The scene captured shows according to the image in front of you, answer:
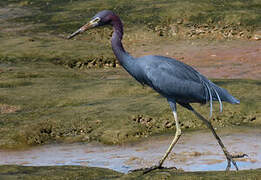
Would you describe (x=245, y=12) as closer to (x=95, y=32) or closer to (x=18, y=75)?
(x=95, y=32)

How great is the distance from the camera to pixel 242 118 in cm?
1534

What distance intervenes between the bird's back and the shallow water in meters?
1.29

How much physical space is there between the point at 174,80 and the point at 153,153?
2566 mm

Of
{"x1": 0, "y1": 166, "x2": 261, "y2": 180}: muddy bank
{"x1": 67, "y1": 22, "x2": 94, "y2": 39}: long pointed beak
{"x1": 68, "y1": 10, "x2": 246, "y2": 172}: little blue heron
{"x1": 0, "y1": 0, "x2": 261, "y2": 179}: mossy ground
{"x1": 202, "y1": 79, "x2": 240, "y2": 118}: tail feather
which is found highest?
{"x1": 67, "y1": 22, "x2": 94, "y2": 39}: long pointed beak

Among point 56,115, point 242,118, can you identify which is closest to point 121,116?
point 56,115

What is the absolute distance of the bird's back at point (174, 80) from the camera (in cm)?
1098

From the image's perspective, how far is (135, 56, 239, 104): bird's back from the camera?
1098cm

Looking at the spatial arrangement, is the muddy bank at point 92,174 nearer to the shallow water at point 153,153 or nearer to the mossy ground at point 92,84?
the mossy ground at point 92,84

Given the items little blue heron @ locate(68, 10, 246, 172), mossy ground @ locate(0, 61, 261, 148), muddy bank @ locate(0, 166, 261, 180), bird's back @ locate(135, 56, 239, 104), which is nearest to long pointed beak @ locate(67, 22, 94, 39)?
little blue heron @ locate(68, 10, 246, 172)

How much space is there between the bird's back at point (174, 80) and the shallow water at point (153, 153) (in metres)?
1.29

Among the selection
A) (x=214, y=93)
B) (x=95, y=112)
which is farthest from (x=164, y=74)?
(x=95, y=112)

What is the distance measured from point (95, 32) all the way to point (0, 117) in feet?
47.9

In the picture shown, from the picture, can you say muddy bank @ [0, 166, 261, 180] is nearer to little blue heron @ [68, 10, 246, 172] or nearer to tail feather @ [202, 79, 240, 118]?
little blue heron @ [68, 10, 246, 172]

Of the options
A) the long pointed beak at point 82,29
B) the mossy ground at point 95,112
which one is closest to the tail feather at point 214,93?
the long pointed beak at point 82,29
